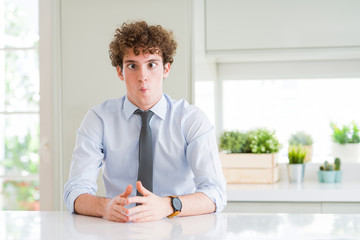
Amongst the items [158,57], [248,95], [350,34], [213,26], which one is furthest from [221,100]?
[158,57]

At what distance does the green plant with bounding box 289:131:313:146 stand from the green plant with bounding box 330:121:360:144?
0.19m

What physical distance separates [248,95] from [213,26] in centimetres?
80

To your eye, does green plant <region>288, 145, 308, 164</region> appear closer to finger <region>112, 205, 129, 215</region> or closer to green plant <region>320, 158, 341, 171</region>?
green plant <region>320, 158, 341, 171</region>

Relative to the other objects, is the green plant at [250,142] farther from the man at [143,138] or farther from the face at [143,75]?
the face at [143,75]

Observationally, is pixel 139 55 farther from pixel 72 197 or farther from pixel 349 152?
pixel 349 152

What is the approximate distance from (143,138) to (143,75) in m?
0.24

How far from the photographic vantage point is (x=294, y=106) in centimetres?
340

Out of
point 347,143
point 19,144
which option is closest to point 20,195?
point 19,144

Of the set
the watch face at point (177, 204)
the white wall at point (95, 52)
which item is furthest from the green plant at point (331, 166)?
the watch face at point (177, 204)

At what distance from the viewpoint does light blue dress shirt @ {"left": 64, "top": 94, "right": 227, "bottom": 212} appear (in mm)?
1764

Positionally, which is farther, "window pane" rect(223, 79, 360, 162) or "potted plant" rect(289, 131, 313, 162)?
"window pane" rect(223, 79, 360, 162)

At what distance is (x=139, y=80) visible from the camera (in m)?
1.76

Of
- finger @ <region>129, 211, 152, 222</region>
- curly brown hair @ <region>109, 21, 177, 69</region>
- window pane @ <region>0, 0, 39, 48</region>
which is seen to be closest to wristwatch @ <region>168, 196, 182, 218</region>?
finger @ <region>129, 211, 152, 222</region>

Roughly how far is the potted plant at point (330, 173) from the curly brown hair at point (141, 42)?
147 centimetres
